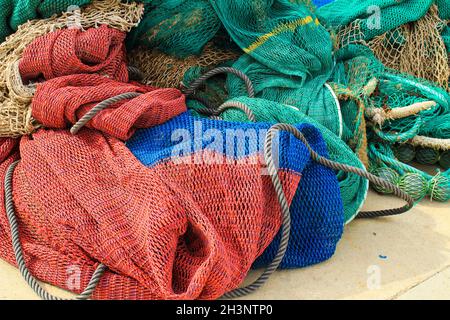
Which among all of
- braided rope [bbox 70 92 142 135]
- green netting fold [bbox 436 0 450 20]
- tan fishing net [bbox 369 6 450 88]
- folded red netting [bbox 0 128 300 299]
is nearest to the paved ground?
folded red netting [bbox 0 128 300 299]

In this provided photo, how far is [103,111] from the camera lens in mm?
2973

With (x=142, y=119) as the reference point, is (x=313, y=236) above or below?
below

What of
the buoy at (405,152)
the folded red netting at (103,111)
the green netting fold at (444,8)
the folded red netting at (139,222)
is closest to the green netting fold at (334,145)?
the folded red netting at (103,111)

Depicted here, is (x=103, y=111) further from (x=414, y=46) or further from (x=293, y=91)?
(x=414, y=46)

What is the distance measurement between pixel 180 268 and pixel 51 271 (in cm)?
58

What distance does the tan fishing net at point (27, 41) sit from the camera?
316 centimetres

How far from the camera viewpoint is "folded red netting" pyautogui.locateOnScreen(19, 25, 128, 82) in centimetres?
323

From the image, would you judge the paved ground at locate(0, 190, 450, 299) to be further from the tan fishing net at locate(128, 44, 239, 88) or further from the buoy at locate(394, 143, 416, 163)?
the tan fishing net at locate(128, 44, 239, 88)

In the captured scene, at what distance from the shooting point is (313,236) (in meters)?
2.86

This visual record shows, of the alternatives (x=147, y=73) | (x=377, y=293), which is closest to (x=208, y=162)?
(x=377, y=293)

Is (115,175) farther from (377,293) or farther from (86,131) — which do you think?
(377,293)

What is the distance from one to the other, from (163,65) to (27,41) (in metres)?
0.87

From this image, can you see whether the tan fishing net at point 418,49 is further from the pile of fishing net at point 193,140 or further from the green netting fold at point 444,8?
the green netting fold at point 444,8

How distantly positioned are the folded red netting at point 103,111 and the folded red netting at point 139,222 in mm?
127
